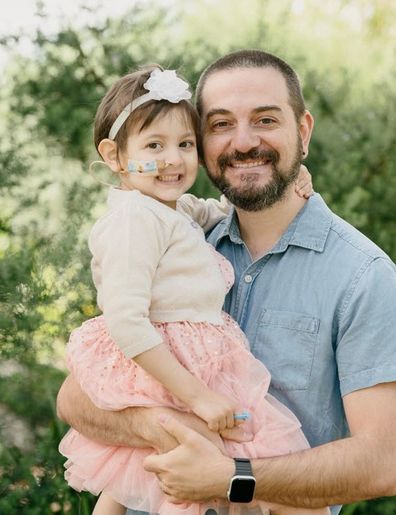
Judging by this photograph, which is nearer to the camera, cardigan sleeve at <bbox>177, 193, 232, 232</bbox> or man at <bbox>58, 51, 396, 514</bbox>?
man at <bbox>58, 51, 396, 514</bbox>

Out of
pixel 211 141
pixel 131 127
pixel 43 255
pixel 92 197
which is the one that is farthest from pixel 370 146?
pixel 131 127

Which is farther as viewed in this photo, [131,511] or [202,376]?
[131,511]

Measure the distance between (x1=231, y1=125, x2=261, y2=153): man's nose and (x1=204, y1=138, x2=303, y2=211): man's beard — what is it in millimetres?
20

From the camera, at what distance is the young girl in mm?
2686

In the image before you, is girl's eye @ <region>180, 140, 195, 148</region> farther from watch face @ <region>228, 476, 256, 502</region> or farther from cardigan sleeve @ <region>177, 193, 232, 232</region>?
watch face @ <region>228, 476, 256, 502</region>

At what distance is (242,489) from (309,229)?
0.87 m

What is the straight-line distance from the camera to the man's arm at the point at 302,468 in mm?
2703

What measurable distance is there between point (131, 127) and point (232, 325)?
673mm

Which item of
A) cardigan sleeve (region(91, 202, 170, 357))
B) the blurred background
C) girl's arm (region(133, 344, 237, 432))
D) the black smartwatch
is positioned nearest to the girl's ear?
cardigan sleeve (region(91, 202, 170, 357))

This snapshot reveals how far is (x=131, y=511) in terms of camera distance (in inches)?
124

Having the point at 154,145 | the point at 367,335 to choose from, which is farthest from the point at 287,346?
the point at 154,145

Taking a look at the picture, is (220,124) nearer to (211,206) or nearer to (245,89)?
(245,89)

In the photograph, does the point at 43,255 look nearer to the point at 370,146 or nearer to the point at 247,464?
the point at 370,146

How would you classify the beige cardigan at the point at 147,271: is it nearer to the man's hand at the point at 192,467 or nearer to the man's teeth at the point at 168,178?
the man's teeth at the point at 168,178
